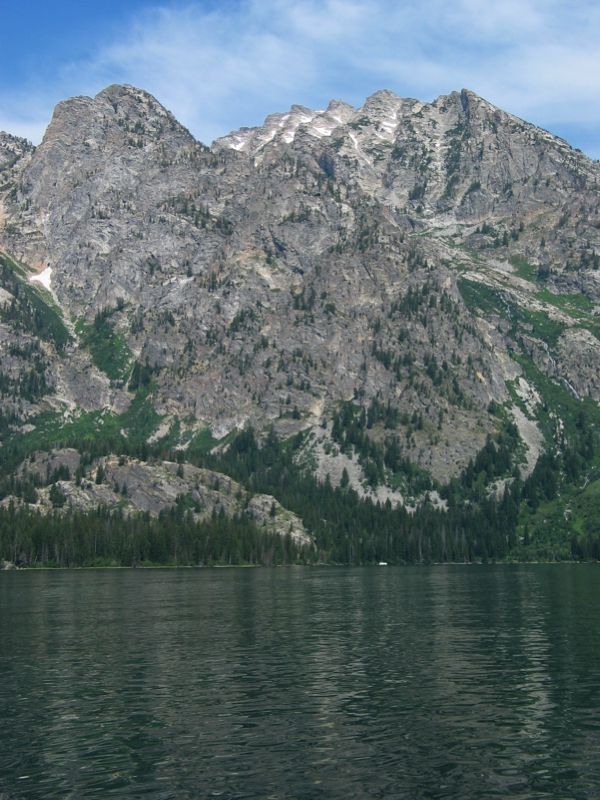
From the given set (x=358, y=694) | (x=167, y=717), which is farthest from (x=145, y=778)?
(x=358, y=694)

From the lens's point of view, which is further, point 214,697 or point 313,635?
point 313,635

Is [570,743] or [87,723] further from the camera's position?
[87,723]

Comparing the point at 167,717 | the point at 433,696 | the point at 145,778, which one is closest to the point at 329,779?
the point at 145,778

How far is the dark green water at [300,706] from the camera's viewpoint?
45.4m

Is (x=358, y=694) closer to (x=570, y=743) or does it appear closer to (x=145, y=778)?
(x=570, y=743)

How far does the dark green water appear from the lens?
149ft

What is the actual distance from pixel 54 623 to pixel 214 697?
56.0 metres

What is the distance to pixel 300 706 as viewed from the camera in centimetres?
6231

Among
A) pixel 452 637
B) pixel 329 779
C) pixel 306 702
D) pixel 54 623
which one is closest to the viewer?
pixel 329 779

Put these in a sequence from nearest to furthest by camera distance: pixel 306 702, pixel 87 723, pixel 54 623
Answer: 1. pixel 87 723
2. pixel 306 702
3. pixel 54 623

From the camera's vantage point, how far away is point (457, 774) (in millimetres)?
Answer: 45688

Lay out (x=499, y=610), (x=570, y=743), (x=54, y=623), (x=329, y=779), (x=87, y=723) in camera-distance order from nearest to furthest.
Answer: (x=329, y=779) < (x=570, y=743) < (x=87, y=723) < (x=54, y=623) < (x=499, y=610)

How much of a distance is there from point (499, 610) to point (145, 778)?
93964mm

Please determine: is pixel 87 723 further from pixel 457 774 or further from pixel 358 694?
pixel 457 774
